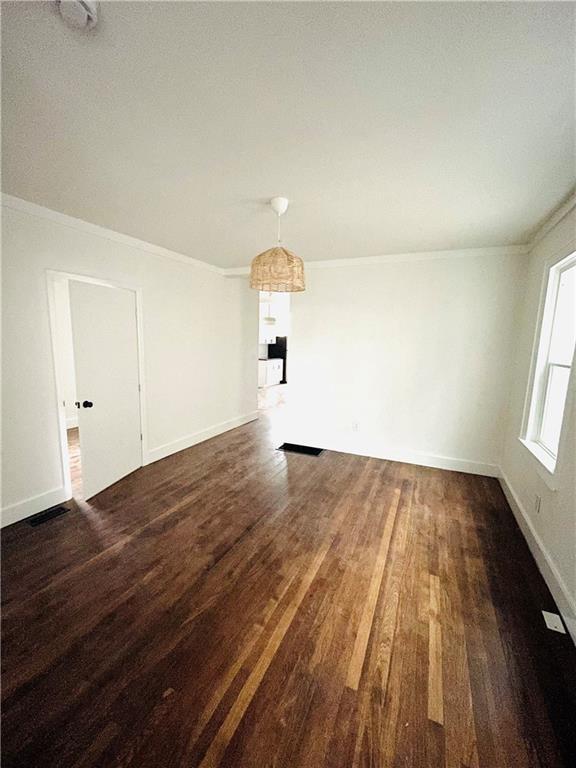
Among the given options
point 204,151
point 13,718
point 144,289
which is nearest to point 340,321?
point 144,289

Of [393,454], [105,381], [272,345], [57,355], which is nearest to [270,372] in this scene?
[272,345]

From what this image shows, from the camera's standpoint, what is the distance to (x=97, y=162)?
1816 mm

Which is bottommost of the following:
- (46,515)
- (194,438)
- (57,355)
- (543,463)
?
(46,515)

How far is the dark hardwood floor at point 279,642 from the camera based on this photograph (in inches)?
45.2

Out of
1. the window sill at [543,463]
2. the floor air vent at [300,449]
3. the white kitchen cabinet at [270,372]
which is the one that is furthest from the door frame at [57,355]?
the white kitchen cabinet at [270,372]

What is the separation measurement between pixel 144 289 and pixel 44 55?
246 cm

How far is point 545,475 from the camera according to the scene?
7.04 feet

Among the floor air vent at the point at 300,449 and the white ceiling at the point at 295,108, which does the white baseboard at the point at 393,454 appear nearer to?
the floor air vent at the point at 300,449

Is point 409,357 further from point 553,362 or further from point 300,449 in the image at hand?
point 300,449

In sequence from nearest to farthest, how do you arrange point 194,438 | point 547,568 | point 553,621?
point 553,621 → point 547,568 → point 194,438

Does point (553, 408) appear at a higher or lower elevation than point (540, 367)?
lower

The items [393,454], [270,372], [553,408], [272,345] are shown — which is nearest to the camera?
[553,408]

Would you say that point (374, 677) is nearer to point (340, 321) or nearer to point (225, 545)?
point (225, 545)

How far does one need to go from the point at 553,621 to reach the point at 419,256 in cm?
343
